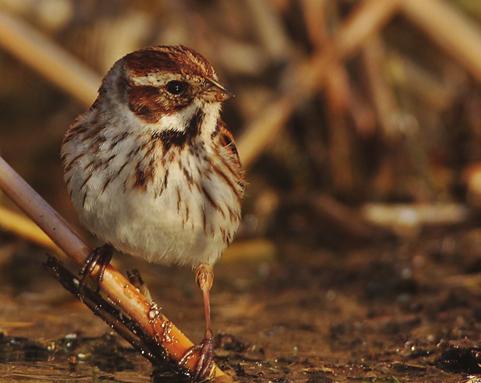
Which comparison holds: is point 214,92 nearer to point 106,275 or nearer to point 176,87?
point 176,87

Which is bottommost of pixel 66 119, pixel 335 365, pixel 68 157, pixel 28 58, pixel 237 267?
pixel 335 365

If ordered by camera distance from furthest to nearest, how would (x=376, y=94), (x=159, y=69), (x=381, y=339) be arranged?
(x=376, y=94) → (x=381, y=339) → (x=159, y=69)

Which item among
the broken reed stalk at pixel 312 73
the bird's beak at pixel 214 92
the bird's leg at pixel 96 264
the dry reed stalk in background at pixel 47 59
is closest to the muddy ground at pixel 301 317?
the bird's leg at pixel 96 264

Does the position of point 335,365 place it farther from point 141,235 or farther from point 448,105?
point 448,105

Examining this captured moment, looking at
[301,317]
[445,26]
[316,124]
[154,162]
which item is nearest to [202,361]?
[154,162]

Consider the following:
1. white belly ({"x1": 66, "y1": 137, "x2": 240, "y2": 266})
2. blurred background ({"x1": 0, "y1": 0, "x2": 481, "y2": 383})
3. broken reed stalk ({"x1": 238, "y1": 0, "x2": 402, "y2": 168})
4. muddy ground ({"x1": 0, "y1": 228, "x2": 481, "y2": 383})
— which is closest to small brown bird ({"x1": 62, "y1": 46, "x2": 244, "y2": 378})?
white belly ({"x1": 66, "y1": 137, "x2": 240, "y2": 266})

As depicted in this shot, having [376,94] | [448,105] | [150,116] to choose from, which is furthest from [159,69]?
[448,105]

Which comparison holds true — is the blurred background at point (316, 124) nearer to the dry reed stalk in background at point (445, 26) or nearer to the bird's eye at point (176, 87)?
the dry reed stalk in background at point (445, 26)
